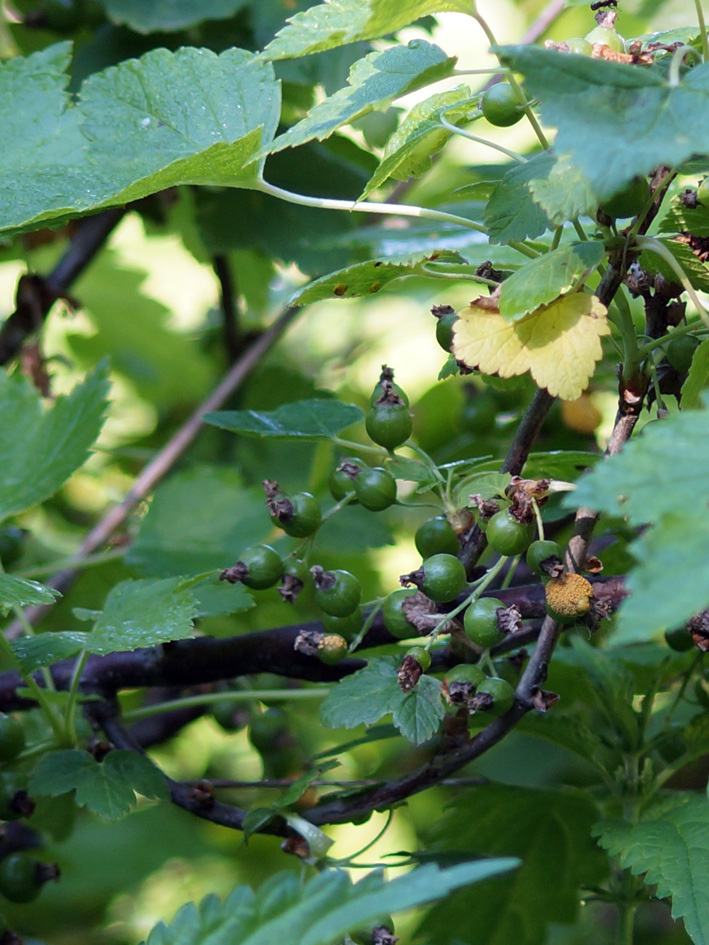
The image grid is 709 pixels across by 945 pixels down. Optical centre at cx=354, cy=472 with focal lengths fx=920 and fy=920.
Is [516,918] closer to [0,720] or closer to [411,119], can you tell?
[0,720]

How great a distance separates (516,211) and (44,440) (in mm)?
638

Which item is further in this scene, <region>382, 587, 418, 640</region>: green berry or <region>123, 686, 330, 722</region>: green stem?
<region>123, 686, 330, 722</region>: green stem

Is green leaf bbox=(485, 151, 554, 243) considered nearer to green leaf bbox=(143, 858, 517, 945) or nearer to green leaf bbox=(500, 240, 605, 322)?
green leaf bbox=(500, 240, 605, 322)

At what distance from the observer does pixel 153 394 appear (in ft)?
6.59

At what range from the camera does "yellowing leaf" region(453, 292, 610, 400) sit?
0.59 m

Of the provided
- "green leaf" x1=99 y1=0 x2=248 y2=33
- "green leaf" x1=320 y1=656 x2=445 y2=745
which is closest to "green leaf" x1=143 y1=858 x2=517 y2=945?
"green leaf" x1=320 y1=656 x2=445 y2=745

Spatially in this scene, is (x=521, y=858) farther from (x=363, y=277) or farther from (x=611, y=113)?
(x=611, y=113)

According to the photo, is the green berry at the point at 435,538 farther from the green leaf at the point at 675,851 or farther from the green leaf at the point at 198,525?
the green leaf at the point at 198,525

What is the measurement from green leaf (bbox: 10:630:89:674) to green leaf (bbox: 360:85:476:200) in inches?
16.6

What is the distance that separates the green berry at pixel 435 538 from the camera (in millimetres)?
713

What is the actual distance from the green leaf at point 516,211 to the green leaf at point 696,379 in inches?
5.1

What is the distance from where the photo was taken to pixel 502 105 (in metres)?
0.63

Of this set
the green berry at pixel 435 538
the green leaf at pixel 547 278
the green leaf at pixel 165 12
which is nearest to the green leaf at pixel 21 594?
the green berry at pixel 435 538

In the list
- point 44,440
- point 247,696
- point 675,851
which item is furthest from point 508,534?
point 44,440
